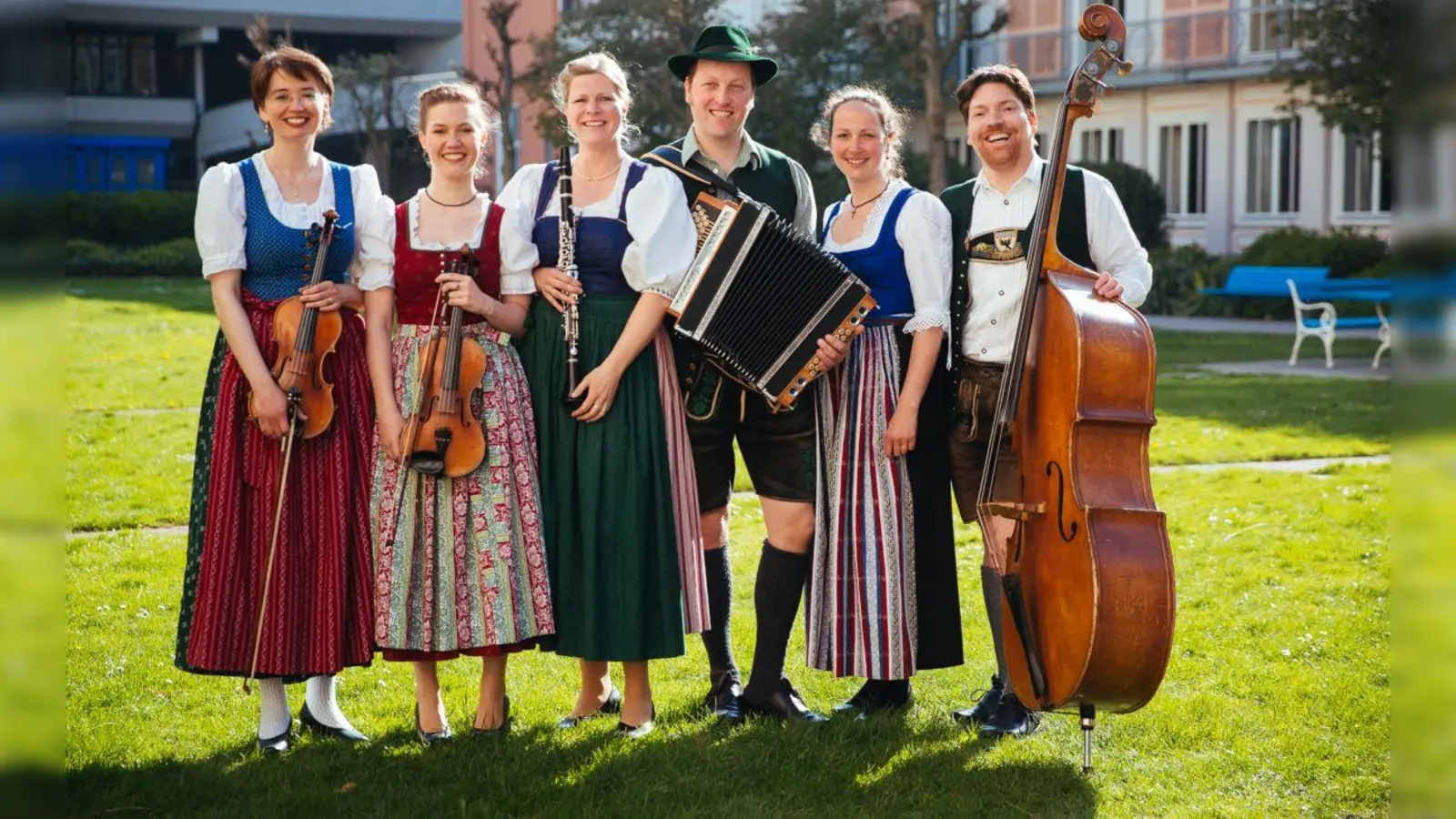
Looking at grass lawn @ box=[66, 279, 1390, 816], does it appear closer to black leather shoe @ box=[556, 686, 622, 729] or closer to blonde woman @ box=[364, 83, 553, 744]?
black leather shoe @ box=[556, 686, 622, 729]

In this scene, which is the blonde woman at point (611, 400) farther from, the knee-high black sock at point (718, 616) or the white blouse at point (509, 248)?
the knee-high black sock at point (718, 616)

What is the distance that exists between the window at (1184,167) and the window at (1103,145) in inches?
32.6

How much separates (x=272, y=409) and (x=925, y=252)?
1806 mm

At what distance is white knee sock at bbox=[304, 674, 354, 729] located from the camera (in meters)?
4.18

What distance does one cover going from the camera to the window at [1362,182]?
21688mm

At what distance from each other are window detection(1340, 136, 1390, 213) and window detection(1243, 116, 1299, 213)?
0.97 m

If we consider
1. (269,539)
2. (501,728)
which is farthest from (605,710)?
(269,539)

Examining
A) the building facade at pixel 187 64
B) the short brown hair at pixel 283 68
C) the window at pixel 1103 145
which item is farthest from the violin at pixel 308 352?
the building facade at pixel 187 64

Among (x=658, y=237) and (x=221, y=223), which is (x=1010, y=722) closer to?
(x=658, y=237)

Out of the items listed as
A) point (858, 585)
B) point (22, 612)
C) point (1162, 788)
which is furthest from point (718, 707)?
point (22, 612)

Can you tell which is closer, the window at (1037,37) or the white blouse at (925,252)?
the white blouse at (925,252)

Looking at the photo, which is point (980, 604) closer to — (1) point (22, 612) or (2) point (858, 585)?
(2) point (858, 585)

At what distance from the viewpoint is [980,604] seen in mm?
5719

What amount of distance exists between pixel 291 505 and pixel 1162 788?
239 centimetres
